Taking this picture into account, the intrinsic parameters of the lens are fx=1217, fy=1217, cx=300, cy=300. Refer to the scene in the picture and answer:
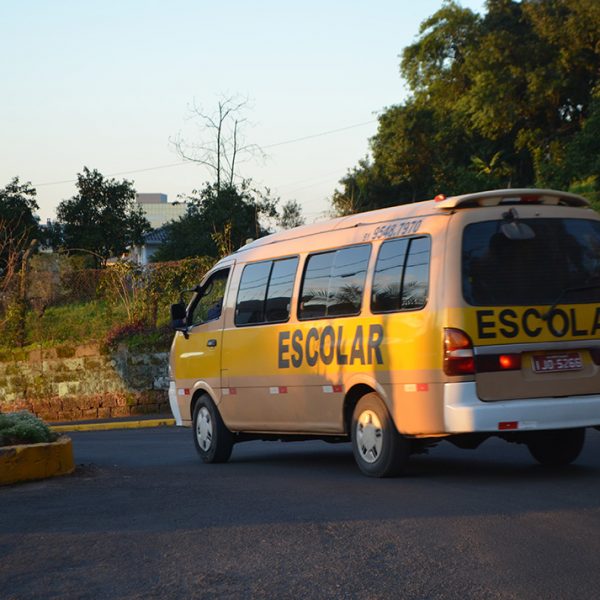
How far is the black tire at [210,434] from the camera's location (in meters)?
13.1

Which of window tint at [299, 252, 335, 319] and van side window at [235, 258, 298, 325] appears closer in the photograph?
window tint at [299, 252, 335, 319]

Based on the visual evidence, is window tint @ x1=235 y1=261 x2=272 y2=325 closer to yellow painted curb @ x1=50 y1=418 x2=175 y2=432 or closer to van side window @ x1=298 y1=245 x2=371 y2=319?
van side window @ x1=298 y1=245 x2=371 y2=319

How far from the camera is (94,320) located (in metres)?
27.6

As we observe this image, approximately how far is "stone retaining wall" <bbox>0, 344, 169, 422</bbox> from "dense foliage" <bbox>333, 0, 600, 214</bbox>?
19.2 m

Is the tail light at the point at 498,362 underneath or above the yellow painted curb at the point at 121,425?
above

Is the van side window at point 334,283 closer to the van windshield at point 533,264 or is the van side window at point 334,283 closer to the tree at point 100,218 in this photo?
the van windshield at point 533,264

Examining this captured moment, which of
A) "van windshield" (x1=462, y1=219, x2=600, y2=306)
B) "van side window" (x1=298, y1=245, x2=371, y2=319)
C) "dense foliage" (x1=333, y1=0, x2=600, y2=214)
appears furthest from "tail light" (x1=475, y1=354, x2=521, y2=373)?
"dense foliage" (x1=333, y1=0, x2=600, y2=214)

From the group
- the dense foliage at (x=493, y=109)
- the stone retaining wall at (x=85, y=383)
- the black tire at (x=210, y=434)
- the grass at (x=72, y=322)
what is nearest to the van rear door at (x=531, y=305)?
the black tire at (x=210, y=434)

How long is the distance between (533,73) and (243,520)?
143ft

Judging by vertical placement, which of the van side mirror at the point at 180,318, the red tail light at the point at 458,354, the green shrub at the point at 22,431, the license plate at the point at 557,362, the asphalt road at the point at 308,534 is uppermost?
the van side mirror at the point at 180,318

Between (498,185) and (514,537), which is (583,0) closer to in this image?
(498,185)

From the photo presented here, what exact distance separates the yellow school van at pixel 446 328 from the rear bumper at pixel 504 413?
0.01 metres

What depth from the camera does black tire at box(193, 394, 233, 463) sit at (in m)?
13.1

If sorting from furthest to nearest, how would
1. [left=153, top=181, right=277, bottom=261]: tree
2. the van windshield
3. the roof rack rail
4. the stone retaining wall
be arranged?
[left=153, top=181, right=277, bottom=261]: tree → the stone retaining wall → the roof rack rail → the van windshield
